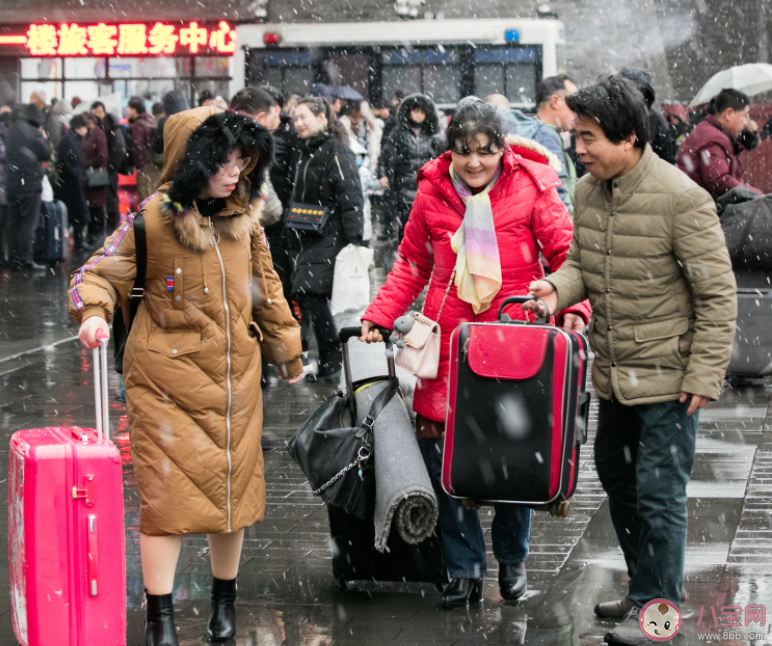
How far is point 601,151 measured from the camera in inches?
147

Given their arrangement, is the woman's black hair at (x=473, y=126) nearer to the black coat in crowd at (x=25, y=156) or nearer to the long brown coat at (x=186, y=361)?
the long brown coat at (x=186, y=361)

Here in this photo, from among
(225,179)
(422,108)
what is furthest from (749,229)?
(422,108)

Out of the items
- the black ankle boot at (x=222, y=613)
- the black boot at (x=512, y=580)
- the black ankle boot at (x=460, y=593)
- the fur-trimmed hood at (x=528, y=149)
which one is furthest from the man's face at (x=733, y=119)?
the black ankle boot at (x=222, y=613)

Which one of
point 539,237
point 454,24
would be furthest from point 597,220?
point 454,24

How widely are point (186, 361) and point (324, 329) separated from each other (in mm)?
4454

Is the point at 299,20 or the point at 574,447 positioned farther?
the point at 299,20

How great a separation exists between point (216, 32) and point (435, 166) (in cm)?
2198

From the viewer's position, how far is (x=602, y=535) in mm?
4941

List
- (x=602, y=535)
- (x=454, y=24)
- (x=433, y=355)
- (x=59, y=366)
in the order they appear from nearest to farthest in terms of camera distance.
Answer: (x=433, y=355) → (x=602, y=535) → (x=59, y=366) → (x=454, y=24)

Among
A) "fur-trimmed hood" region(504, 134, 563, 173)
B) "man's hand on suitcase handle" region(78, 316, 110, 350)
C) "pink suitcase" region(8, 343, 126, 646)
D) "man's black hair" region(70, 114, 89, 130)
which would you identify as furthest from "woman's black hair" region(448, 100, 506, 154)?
"man's black hair" region(70, 114, 89, 130)

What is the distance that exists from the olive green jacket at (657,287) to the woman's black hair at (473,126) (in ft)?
1.41

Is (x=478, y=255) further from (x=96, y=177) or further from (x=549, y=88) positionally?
(x=96, y=177)

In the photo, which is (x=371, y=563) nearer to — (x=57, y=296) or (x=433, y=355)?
(x=433, y=355)

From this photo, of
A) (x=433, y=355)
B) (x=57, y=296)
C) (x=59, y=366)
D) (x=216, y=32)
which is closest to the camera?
(x=433, y=355)
